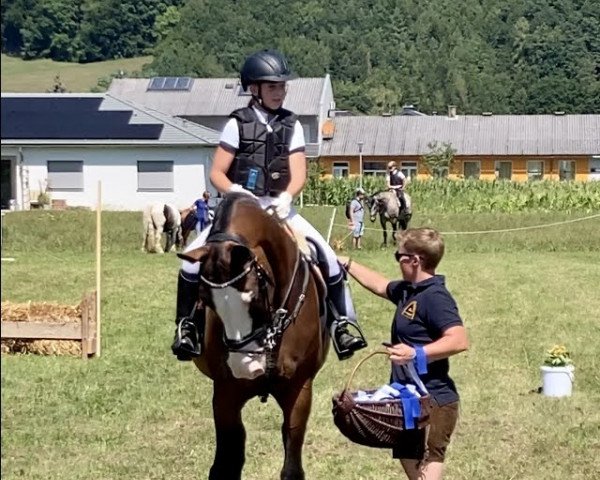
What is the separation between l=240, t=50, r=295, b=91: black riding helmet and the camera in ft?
19.5

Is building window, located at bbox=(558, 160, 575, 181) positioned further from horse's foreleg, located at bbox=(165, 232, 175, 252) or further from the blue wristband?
the blue wristband

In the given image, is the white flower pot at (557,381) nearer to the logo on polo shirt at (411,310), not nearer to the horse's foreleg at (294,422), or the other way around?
the horse's foreleg at (294,422)

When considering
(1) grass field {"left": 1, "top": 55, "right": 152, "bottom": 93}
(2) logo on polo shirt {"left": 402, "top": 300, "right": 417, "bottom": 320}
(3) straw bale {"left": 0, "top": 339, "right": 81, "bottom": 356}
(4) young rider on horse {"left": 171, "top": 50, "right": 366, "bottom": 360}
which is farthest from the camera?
(3) straw bale {"left": 0, "top": 339, "right": 81, "bottom": 356}

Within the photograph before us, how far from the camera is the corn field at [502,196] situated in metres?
34.3

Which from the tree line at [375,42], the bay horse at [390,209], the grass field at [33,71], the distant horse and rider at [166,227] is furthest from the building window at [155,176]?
the grass field at [33,71]

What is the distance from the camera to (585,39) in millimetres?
37562

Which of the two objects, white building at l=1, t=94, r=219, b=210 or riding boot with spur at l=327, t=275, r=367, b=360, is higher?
white building at l=1, t=94, r=219, b=210

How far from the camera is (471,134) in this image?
197ft

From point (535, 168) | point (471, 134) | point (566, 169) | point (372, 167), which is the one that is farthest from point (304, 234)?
point (471, 134)

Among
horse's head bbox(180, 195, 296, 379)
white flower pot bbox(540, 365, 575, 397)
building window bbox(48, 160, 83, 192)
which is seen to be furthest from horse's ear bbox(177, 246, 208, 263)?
building window bbox(48, 160, 83, 192)

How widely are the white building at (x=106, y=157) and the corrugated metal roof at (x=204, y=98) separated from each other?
15476mm

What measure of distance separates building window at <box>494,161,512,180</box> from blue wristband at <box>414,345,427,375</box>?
4846 cm

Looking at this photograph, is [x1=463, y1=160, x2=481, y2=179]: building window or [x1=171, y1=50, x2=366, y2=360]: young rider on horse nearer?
[x1=171, y1=50, x2=366, y2=360]: young rider on horse

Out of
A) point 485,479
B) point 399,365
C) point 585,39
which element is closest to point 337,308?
point 399,365
